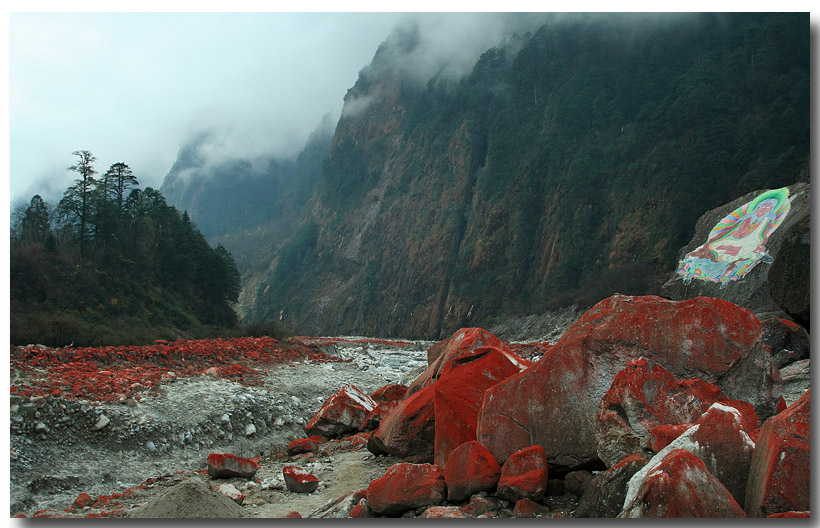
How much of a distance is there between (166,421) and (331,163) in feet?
332

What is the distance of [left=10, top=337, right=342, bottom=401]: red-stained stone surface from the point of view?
9438 mm

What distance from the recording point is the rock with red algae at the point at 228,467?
733 cm

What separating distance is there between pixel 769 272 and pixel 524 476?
15.4 ft

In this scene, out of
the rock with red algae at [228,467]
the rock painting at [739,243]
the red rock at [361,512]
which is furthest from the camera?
the rock painting at [739,243]

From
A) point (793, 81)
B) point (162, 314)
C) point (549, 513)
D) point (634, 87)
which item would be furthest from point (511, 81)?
point (549, 513)

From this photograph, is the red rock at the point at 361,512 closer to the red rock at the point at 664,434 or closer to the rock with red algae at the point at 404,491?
the rock with red algae at the point at 404,491

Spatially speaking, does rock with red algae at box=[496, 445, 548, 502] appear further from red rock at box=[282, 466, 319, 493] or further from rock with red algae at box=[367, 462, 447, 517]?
red rock at box=[282, 466, 319, 493]

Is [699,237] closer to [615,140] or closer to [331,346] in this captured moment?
[331,346]

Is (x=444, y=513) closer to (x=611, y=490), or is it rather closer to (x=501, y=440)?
(x=501, y=440)

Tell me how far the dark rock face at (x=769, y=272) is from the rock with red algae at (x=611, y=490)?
3.88 meters

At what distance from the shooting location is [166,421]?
9.41 meters

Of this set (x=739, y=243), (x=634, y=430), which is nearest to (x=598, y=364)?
(x=634, y=430)

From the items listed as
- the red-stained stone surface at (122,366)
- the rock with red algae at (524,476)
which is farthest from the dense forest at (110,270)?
the rock with red algae at (524,476)

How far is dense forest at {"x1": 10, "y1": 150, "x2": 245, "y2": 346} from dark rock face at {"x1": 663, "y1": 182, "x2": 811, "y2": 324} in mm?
13727
